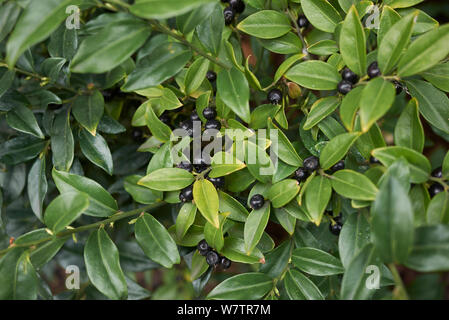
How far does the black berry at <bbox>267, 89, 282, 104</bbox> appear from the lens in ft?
2.94

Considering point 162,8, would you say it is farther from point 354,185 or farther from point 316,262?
point 316,262

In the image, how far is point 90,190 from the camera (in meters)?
0.85

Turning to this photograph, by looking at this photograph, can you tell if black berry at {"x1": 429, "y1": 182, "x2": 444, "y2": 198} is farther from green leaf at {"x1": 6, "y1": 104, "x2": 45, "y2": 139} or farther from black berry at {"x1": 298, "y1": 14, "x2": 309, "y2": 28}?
green leaf at {"x1": 6, "y1": 104, "x2": 45, "y2": 139}

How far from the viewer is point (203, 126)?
0.92 m

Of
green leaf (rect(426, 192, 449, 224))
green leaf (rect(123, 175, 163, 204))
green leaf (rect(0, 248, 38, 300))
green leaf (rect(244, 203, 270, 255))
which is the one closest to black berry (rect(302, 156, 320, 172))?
green leaf (rect(244, 203, 270, 255))

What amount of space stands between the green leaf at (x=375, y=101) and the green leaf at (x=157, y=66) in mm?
346

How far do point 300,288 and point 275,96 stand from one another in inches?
16.7

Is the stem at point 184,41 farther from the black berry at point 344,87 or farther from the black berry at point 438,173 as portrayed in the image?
the black berry at point 438,173

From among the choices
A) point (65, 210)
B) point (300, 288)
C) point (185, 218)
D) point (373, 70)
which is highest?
point (373, 70)

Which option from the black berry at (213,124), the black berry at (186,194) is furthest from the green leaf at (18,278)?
the black berry at (213,124)

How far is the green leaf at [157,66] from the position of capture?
0.73 meters

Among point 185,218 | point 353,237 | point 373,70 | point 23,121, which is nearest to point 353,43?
point 373,70
